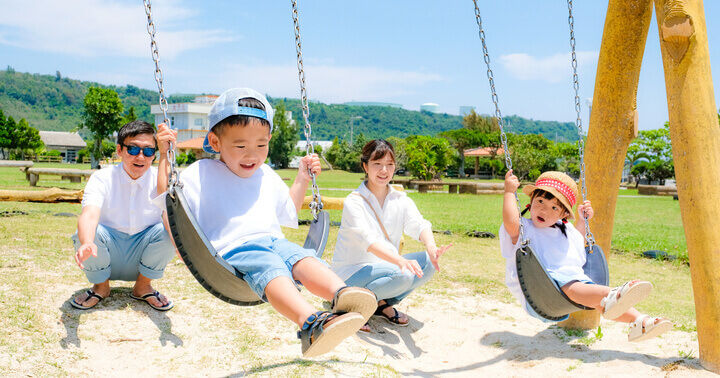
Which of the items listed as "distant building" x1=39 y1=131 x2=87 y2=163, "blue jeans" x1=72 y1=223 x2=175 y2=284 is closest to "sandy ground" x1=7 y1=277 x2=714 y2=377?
"blue jeans" x1=72 y1=223 x2=175 y2=284

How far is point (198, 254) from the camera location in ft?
8.82

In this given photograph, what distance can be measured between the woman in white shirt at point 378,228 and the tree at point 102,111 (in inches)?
1115

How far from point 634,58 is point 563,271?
70.0 inches

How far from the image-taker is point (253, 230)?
297cm

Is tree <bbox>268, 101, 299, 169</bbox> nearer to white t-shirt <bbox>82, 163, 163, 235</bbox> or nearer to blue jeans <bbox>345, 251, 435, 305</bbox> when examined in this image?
white t-shirt <bbox>82, 163, 163, 235</bbox>

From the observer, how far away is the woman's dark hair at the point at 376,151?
4340 mm

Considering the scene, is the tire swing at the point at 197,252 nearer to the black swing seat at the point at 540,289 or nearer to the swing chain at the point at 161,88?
the swing chain at the point at 161,88

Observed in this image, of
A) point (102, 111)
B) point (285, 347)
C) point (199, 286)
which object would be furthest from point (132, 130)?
point (102, 111)

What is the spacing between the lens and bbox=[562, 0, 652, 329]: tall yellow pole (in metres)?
4.36

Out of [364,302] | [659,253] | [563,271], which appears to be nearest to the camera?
[364,302]

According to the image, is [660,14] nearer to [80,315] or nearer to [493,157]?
[80,315]

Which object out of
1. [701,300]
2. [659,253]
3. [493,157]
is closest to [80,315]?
[701,300]

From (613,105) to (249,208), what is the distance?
9.94 feet

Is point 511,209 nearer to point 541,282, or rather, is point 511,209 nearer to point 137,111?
point 541,282
